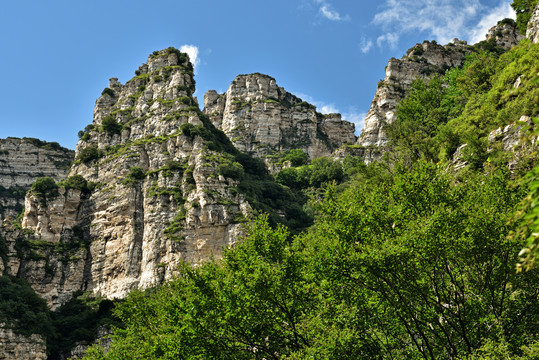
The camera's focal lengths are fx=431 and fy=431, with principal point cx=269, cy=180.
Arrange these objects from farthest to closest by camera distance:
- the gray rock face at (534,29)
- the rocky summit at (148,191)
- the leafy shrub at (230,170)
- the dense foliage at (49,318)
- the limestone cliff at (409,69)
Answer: the limestone cliff at (409,69) → the leafy shrub at (230,170) → the rocky summit at (148,191) → the dense foliage at (49,318) → the gray rock face at (534,29)

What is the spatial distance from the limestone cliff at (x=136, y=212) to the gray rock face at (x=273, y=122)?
46.6m

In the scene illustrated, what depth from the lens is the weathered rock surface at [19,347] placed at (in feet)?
182

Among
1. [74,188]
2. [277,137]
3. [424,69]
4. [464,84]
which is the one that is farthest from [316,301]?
[277,137]

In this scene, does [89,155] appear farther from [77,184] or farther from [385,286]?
[385,286]

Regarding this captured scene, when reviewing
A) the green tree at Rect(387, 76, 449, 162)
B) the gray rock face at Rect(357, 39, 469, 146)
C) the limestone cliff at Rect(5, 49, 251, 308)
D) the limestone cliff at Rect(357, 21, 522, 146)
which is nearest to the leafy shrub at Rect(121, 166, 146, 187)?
the limestone cliff at Rect(5, 49, 251, 308)

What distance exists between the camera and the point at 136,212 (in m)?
81.6

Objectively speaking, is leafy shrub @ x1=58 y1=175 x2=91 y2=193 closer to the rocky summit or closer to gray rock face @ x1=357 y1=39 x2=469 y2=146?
the rocky summit

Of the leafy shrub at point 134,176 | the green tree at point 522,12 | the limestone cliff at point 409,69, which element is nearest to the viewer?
the green tree at point 522,12

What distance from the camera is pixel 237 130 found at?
147 meters

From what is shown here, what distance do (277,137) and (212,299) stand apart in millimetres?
125511

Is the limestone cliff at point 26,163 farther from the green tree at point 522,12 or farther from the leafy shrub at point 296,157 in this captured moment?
the green tree at point 522,12

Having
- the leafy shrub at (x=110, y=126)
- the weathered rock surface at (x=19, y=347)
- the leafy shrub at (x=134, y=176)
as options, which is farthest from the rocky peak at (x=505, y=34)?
the weathered rock surface at (x=19, y=347)

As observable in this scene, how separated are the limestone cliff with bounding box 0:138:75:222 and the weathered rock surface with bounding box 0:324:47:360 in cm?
8137

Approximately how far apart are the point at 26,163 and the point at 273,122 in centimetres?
7987
